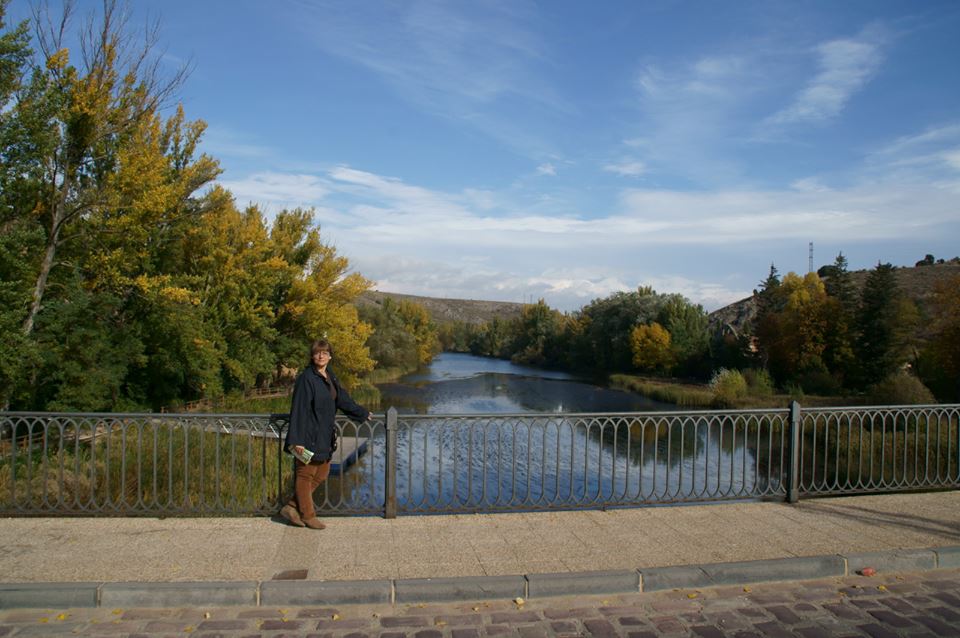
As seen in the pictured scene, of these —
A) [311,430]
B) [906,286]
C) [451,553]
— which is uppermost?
[906,286]

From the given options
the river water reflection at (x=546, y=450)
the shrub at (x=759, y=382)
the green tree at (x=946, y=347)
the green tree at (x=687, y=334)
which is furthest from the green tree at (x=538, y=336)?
the green tree at (x=946, y=347)

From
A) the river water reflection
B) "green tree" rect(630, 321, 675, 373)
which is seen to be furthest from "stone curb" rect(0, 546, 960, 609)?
"green tree" rect(630, 321, 675, 373)

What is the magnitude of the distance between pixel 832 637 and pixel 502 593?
231cm

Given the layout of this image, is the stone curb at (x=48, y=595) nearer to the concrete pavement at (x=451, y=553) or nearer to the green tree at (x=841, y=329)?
the concrete pavement at (x=451, y=553)

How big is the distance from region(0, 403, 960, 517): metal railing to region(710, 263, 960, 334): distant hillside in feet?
133

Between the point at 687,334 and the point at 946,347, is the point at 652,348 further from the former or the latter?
the point at 946,347

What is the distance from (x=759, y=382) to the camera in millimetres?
43500

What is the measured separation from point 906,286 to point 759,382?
31.2m

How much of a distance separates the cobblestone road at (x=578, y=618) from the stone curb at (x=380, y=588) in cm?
7

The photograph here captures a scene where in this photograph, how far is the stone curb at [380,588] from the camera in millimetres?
4910

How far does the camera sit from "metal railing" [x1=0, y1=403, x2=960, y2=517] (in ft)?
22.9

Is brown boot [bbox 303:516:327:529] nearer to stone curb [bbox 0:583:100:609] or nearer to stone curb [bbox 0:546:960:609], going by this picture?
stone curb [bbox 0:546:960:609]

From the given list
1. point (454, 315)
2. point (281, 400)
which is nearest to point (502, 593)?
point (281, 400)

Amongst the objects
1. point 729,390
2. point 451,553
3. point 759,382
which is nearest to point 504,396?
point 729,390
